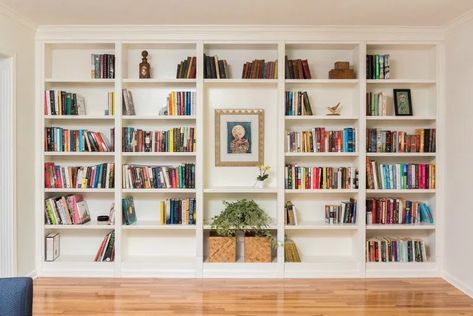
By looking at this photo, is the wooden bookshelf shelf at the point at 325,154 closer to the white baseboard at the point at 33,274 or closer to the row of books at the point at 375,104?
the row of books at the point at 375,104

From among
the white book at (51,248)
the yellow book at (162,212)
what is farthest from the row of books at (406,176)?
the white book at (51,248)

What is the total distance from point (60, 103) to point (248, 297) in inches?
97.8

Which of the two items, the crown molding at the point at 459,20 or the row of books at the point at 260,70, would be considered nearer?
the crown molding at the point at 459,20

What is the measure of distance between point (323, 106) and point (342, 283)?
5.60ft

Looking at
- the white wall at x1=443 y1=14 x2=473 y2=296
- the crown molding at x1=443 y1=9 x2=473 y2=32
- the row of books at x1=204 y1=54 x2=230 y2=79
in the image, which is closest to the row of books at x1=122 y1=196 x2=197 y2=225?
the row of books at x1=204 y1=54 x2=230 y2=79

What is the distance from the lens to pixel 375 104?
4.12 metres

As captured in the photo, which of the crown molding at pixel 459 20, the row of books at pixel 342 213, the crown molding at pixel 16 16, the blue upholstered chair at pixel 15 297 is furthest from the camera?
the row of books at pixel 342 213

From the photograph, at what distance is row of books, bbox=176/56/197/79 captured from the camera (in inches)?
161

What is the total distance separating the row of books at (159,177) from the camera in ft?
13.5

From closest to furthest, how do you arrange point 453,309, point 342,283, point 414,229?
point 453,309, point 342,283, point 414,229

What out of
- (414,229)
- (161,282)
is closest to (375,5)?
(414,229)

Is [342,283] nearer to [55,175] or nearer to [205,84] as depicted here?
[205,84]

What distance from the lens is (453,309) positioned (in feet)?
11.0

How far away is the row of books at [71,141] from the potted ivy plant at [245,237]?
4.40 feet
